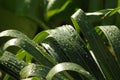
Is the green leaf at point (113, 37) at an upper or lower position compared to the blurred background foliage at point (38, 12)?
lower

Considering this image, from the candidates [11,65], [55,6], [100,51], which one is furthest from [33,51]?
[55,6]

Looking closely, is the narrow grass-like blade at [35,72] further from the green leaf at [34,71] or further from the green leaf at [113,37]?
the green leaf at [113,37]

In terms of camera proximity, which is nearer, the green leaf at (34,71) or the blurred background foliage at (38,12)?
the green leaf at (34,71)

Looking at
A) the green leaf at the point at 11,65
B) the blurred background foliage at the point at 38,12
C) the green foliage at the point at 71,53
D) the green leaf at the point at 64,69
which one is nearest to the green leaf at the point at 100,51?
the green foliage at the point at 71,53

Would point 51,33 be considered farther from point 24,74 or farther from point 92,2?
point 92,2

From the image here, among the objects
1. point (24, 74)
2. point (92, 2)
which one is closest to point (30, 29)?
point (92, 2)

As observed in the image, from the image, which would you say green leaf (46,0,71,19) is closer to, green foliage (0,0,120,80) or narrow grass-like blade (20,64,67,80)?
green foliage (0,0,120,80)

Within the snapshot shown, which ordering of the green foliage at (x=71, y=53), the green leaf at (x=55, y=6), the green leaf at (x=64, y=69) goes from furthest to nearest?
the green leaf at (x=55, y=6) < the green foliage at (x=71, y=53) < the green leaf at (x=64, y=69)
